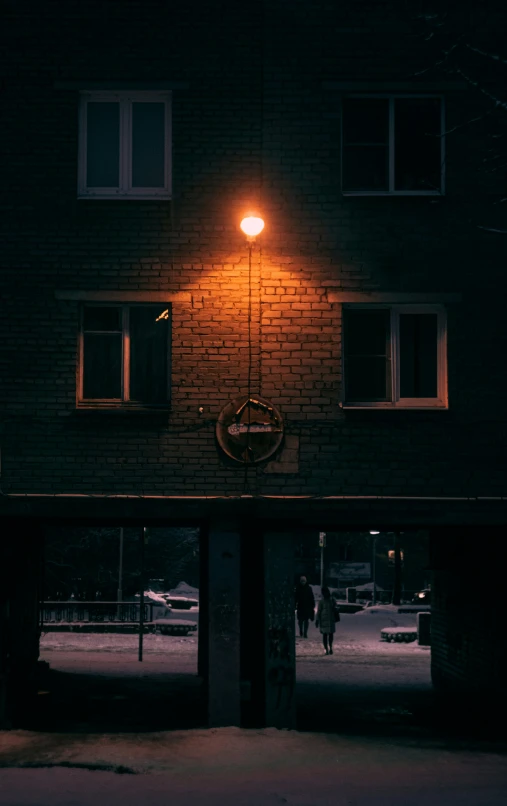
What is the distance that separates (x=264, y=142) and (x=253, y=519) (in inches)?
198

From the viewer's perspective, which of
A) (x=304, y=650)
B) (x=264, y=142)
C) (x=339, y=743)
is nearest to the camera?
(x=339, y=743)

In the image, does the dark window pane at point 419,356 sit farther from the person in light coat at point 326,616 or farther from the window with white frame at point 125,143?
the person in light coat at point 326,616

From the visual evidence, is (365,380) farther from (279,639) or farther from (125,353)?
(279,639)

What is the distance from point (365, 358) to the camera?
14.5 metres

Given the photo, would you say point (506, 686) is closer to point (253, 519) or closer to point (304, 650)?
point (253, 519)

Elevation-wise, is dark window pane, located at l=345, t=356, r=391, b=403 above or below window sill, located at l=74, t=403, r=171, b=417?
above

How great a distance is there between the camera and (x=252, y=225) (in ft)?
45.7

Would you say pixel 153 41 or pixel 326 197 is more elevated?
pixel 153 41

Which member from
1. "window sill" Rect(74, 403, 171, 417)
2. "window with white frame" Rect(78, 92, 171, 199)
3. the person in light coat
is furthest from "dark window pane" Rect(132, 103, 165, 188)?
the person in light coat

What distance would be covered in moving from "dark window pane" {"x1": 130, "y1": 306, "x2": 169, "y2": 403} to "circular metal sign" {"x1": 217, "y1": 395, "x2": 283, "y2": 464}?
95 cm

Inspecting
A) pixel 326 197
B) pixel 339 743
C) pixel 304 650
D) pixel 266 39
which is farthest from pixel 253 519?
pixel 304 650

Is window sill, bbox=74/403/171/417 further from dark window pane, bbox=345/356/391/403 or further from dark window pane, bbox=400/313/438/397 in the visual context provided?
dark window pane, bbox=400/313/438/397

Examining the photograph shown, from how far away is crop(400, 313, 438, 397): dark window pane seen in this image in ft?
47.4

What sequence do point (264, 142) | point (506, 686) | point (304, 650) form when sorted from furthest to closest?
point (304, 650) → point (506, 686) → point (264, 142)
